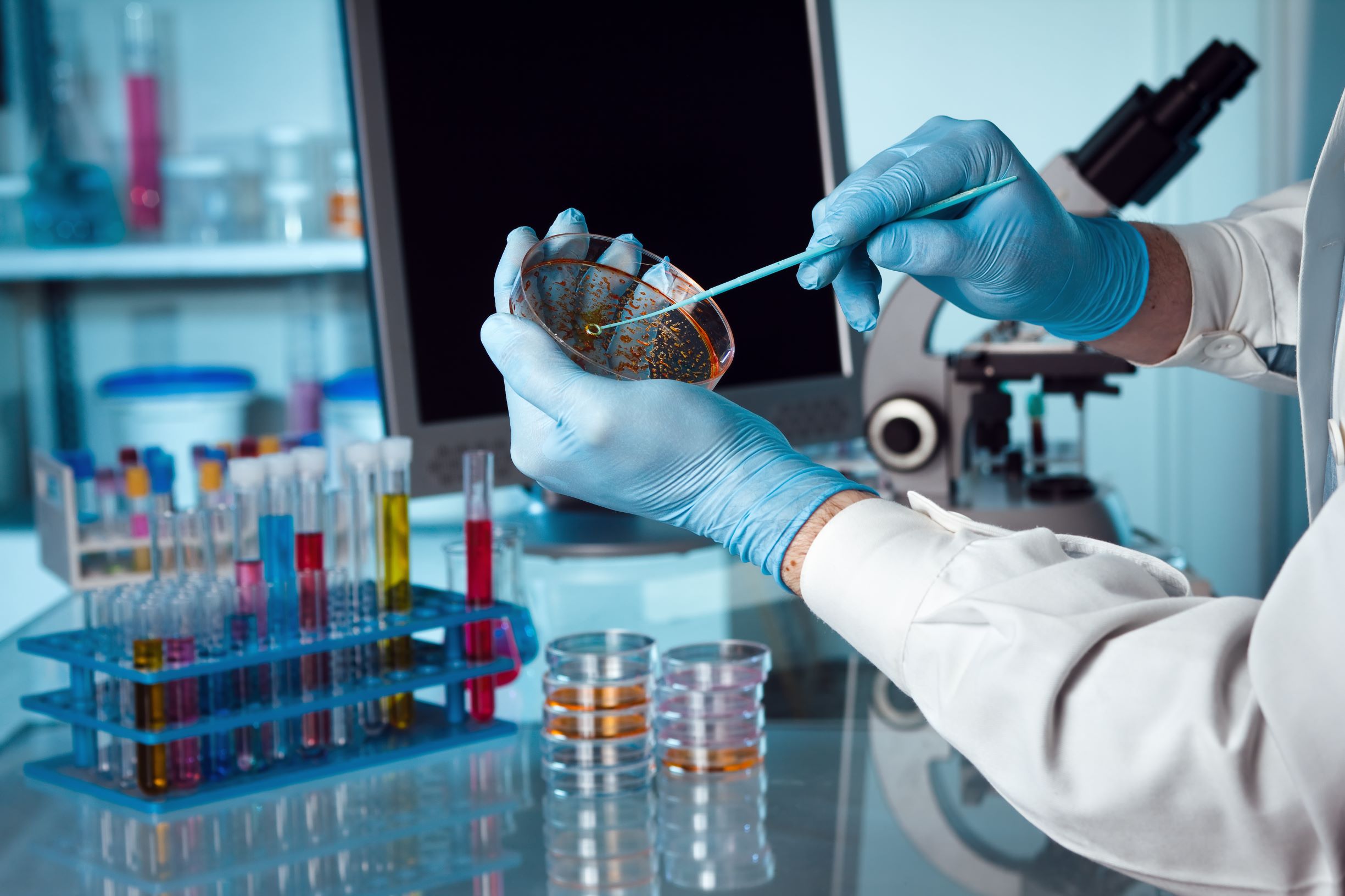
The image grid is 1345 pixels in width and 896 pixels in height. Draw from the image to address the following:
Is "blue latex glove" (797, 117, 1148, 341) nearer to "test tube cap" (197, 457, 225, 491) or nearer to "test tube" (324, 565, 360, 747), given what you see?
"test tube" (324, 565, 360, 747)

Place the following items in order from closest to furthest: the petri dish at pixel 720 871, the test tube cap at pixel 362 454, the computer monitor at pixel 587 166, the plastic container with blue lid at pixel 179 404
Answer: the petri dish at pixel 720 871 < the test tube cap at pixel 362 454 < the computer monitor at pixel 587 166 < the plastic container with blue lid at pixel 179 404

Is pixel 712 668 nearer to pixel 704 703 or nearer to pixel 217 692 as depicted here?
pixel 704 703

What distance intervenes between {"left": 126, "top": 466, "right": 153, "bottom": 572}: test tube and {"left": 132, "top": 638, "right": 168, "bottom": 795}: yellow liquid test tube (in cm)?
66

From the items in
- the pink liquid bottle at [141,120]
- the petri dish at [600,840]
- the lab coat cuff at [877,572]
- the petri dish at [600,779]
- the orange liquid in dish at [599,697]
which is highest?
the pink liquid bottle at [141,120]

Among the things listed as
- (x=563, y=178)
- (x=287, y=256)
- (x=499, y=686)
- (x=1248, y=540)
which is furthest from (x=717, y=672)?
(x=1248, y=540)

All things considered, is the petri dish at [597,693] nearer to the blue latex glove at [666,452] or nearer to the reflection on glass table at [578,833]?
the reflection on glass table at [578,833]

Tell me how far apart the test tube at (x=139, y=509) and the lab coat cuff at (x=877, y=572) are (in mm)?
1143

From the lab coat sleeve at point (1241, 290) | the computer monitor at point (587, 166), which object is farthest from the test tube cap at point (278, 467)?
the lab coat sleeve at point (1241, 290)

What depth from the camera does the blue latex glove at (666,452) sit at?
77cm

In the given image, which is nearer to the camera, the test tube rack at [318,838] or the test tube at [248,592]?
the test tube rack at [318,838]

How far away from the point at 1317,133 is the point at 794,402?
1364 mm

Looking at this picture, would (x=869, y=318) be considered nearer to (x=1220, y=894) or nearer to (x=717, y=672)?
(x=717, y=672)

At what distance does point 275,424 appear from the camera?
293 centimetres

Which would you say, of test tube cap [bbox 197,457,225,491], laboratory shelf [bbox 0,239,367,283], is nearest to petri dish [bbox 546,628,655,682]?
test tube cap [bbox 197,457,225,491]
